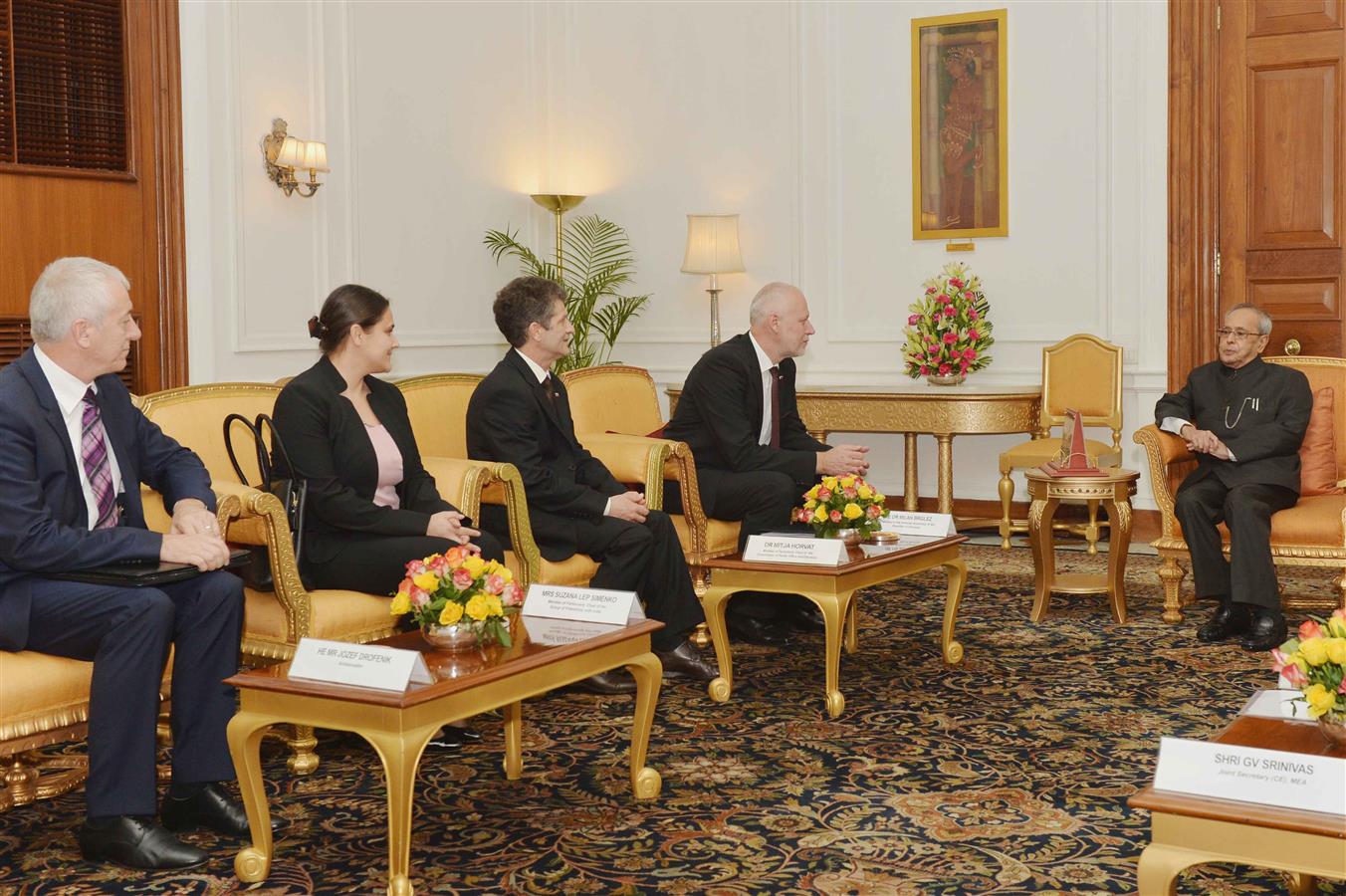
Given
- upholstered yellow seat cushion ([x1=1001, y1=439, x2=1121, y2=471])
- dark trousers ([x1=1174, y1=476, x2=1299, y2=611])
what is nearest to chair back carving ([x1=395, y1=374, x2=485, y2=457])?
dark trousers ([x1=1174, y1=476, x2=1299, y2=611])

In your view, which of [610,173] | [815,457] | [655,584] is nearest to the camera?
[655,584]

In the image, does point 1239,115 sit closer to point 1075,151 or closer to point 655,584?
point 1075,151

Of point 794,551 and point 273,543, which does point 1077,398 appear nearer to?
point 794,551

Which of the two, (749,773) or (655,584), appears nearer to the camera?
(749,773)

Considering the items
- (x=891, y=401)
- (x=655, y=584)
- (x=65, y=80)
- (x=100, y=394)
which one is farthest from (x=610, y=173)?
(x=100, y=394)

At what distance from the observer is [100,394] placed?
3.86 m

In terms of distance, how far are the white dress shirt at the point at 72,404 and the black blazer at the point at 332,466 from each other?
0.80m

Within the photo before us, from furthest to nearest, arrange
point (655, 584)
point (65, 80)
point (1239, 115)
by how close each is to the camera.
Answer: point (1239, 115) < point (65, 80) < point (655, 584)

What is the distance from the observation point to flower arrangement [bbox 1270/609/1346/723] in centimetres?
261

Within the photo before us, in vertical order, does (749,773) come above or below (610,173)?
below

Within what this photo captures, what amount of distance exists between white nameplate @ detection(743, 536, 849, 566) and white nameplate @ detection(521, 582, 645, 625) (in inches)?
36.6

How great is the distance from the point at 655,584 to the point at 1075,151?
453 cm

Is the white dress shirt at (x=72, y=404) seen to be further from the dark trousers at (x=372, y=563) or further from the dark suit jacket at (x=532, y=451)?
the dark suit jacket at (x=532, y=451)

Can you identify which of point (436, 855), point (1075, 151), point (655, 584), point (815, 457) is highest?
point (1075, 151)
